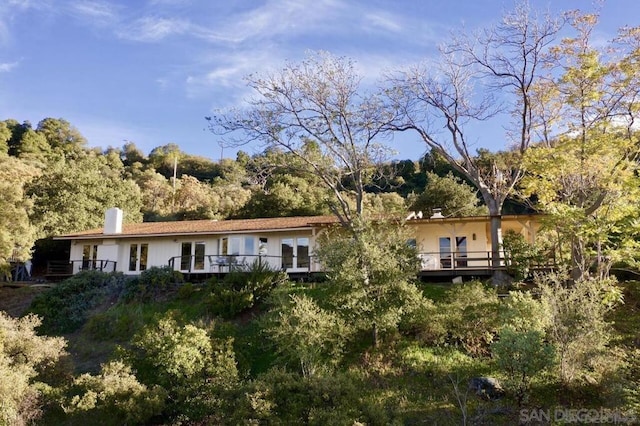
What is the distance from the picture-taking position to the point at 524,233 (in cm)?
2314

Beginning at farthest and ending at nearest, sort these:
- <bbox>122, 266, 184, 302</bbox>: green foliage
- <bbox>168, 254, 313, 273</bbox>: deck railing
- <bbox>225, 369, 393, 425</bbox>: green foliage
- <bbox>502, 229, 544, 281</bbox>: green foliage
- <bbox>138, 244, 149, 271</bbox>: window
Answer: <bbox>138, 244, 149, 271</bbox>: window
<bbox>168, 254, 313, 273</bbox>: deck railing
<bbox>122, 266, 184, 302</bbox>: green foliage
<bbox>502, 229, 544, 281</bbox>: green foliage
<bbox>225, 369, 393, 425</bbox>: green foliage

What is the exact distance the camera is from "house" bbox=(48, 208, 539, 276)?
22.3m

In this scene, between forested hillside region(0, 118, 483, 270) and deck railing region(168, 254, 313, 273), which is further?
forested hillside region(0, 118, 483, 270)

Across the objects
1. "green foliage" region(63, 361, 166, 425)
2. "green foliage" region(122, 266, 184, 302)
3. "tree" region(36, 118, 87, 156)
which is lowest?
"green foliage" region(63, 361, 166, 425)

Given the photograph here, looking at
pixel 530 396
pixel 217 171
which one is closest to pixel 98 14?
pixel 530 396

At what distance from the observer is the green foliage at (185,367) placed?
1190 cm

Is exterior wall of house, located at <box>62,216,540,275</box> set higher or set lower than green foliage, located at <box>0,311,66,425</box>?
higher

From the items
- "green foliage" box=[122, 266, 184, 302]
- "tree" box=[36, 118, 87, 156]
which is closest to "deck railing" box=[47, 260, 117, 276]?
"green foliage" box=[122, 266, 184, 302]

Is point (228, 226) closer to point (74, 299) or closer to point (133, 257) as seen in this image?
point (133, 257)

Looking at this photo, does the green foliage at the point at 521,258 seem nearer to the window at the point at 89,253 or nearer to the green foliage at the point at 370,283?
the green foliage at the point at 370,283

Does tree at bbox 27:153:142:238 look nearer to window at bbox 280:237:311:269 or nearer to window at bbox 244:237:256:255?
window at bbox 244:237:256:255

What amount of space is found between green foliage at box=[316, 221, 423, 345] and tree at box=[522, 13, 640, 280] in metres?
5.35

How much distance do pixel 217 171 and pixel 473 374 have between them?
51758 millimetres

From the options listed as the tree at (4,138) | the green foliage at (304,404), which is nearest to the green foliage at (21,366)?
the green foliage at (304,404)
